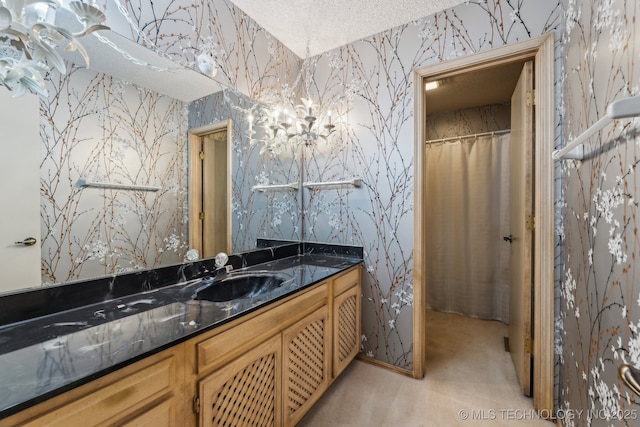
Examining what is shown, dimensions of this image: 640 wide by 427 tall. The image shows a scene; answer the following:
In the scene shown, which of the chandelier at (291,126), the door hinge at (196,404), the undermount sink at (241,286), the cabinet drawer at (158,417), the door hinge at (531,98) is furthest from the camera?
the chandelier at (291,126)

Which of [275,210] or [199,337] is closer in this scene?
[199,337]

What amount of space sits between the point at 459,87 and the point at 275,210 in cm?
217

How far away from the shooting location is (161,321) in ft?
3.08

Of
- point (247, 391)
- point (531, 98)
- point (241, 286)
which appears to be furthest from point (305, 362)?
point (531, 98)

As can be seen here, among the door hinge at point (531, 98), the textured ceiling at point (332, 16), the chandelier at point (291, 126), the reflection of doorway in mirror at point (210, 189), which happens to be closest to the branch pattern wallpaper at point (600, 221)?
the door hinge at point (531, 98)

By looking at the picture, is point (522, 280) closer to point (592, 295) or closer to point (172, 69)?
point (592, 295)

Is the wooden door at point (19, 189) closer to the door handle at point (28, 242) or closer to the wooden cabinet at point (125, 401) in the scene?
the door handle at point (28, 242)

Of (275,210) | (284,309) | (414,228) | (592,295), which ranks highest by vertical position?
(275,210)

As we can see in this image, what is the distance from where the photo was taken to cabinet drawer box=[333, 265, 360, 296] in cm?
174

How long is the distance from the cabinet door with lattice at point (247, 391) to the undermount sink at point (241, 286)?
33 cm

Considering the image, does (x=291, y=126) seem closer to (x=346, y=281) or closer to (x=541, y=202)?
(x=346, y=281)

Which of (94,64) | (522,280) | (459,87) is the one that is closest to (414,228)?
(522,280)

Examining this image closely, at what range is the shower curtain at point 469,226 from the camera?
9.68 ft

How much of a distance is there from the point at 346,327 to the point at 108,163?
5.41ft
